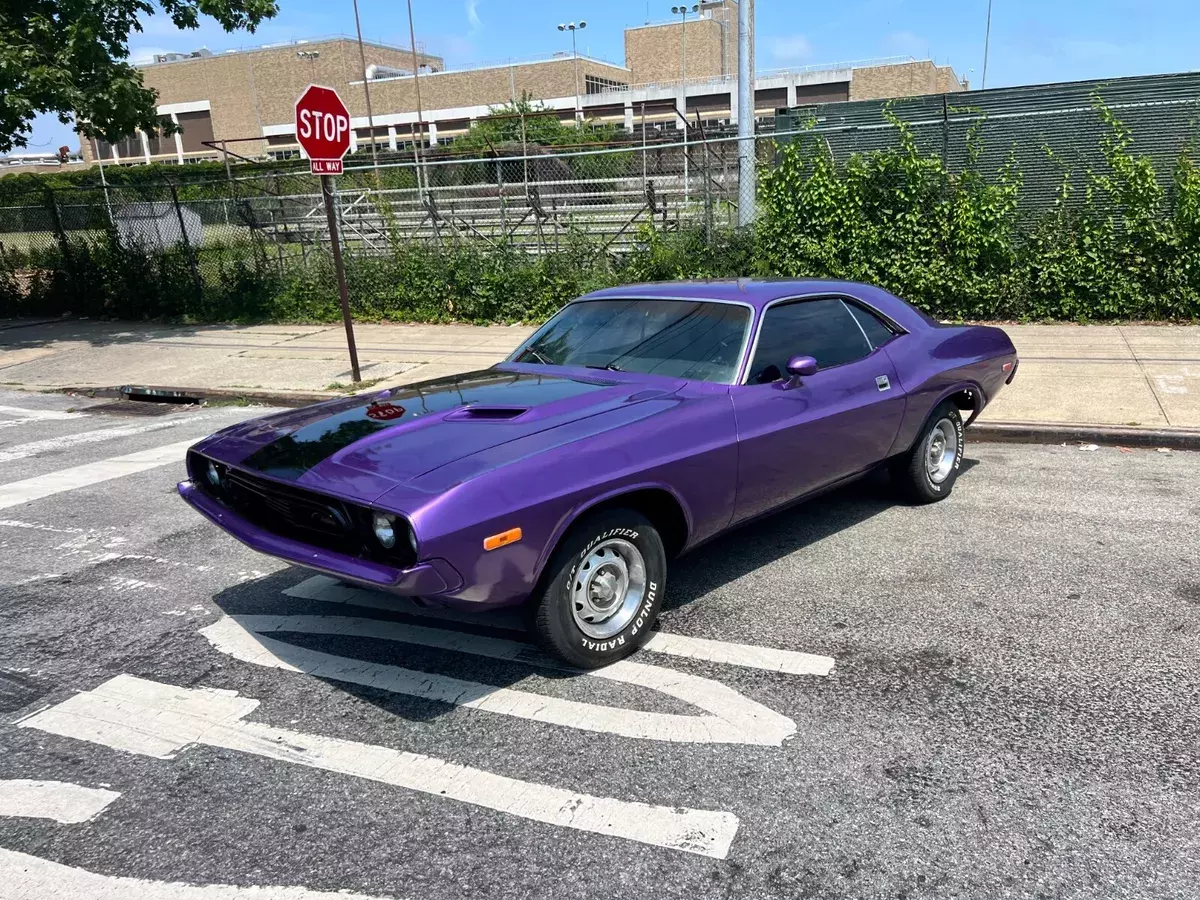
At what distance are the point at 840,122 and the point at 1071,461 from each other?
724 cm

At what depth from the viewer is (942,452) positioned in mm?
5762

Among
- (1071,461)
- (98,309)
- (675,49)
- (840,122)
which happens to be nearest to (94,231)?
(98,309)

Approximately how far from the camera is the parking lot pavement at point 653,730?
2.57 meters

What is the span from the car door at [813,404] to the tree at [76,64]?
13.0m

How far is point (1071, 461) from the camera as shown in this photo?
22.0ft

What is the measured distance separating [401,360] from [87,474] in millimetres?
4680

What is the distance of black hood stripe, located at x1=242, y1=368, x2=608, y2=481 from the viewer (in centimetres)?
362

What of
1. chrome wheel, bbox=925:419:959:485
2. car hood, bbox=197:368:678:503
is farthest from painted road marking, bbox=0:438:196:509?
chrome wheel, bbox=925:419:959:485

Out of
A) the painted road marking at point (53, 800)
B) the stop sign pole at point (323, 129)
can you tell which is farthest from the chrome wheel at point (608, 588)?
the stop sign pole at point (323, 129)

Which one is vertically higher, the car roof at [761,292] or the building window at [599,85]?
the building window at [599,85]

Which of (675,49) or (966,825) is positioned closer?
(966,825)

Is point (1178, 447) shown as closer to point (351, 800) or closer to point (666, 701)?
point (666, 701)

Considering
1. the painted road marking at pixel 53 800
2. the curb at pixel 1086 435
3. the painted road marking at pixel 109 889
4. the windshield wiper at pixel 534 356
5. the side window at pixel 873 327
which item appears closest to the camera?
the painted road marking at pixel 109 889

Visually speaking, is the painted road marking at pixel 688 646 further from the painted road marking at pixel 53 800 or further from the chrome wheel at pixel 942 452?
the chrome wheel at pixel 942 452
